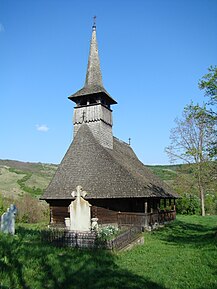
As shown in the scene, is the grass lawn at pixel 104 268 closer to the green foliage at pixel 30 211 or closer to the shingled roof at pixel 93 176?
the shingled roof at pixel 93 176

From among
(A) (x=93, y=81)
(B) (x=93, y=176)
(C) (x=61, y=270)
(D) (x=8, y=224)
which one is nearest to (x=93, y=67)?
(A) (x=93, y=81)

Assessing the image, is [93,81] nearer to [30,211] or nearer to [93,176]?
[93,176]

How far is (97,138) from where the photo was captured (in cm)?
2072

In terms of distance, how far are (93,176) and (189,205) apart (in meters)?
20.6

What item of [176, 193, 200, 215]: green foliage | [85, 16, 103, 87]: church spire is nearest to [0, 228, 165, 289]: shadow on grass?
[85, 16, 103, 87]: church spire

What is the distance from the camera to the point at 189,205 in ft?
112

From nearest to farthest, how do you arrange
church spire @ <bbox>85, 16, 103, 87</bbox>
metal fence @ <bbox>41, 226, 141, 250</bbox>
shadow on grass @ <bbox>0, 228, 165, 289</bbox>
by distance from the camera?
shadow on grass @ <bbox>0, 228, 165, 289</bbox>, metal fence @ <bbox>41, 226, 141, 250</bbox>, church spire @ <bbox>85, 16, 103, 87</bbox>

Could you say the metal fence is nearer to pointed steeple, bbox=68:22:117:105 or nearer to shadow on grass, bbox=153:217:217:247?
shadow on grass, bbox=153:217:217:247

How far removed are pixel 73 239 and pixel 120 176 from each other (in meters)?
7.32

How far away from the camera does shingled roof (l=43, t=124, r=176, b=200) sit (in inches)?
651

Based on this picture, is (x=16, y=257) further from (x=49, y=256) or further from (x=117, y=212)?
(x=117, y=212)

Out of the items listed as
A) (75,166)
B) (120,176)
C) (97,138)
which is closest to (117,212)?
(120,176)

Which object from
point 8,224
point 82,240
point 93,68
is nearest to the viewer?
point 82,240

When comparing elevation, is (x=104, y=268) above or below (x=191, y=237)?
above
